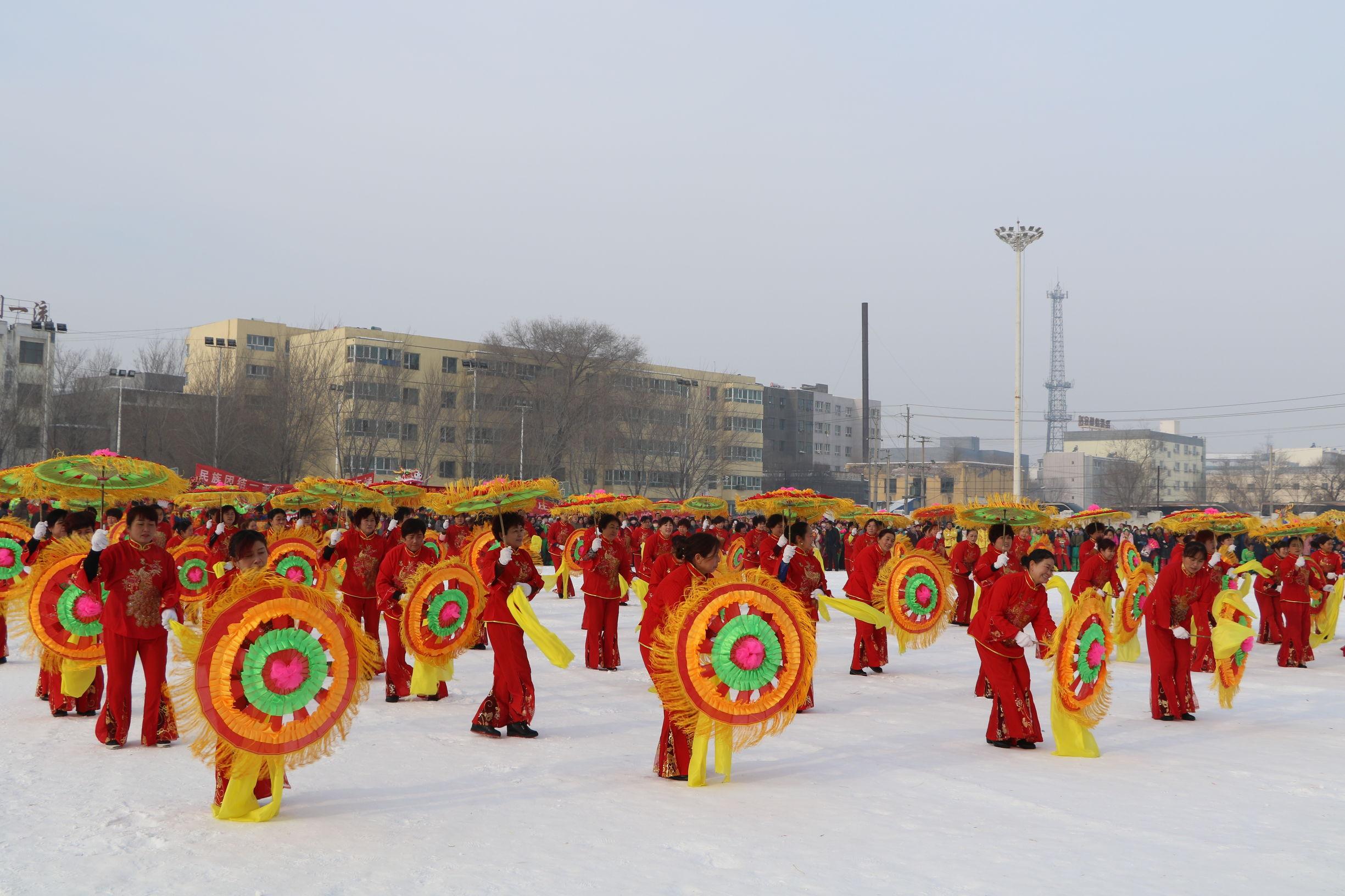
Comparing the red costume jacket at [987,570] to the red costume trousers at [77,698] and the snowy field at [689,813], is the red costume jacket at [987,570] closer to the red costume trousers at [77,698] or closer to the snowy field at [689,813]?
the snowy field at [689,813]

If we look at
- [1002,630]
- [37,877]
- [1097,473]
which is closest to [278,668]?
[37,877]

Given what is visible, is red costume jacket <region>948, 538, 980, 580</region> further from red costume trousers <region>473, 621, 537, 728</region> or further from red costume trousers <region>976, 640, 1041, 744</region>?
red costume trousers <region>473, 621, 537, 728</region>

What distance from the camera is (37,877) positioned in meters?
4.89

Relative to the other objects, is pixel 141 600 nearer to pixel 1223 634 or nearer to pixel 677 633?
pixel 677 633

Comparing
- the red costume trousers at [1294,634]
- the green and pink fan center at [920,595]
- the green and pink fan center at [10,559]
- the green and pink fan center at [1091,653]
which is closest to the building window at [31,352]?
the green and pink fan center at [10,559]

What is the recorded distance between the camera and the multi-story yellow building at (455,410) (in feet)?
155

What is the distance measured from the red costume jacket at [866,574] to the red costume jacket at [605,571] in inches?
98.1

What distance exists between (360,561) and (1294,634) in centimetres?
1083

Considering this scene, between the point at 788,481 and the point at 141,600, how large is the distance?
77461 mm

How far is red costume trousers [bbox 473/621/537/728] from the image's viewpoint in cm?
809

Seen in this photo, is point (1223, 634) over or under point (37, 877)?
over

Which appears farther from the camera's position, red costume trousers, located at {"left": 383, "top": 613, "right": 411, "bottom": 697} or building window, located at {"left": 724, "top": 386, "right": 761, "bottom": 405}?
building window, located at {"left": 724, "top": 386, "right": 761, "bottom": 405}

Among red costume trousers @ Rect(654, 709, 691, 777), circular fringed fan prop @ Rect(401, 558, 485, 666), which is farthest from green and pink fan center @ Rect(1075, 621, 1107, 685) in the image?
circular fringed fan prop @ Rect(401, 558, 485, 666)

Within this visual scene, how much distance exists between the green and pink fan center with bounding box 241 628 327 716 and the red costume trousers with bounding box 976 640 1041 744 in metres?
4.64
